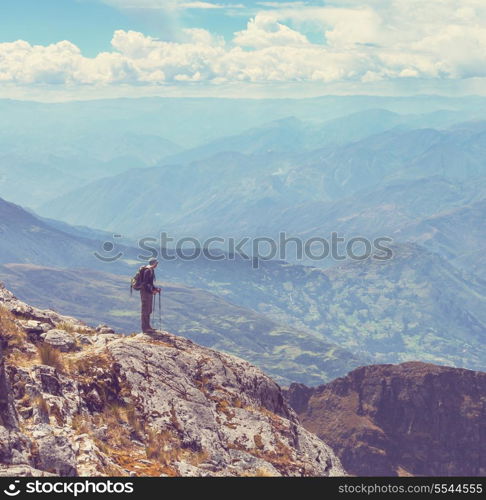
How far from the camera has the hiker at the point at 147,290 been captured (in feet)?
131

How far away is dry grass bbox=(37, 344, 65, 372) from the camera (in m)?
30.3

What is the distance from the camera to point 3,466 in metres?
21.7

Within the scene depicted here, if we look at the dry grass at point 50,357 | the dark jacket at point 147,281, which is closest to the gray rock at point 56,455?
the dry grass at point 50,357

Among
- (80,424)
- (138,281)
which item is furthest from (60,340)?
(80,424)

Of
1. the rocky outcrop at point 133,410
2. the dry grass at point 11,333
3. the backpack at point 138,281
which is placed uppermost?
the backpack at point 138,281

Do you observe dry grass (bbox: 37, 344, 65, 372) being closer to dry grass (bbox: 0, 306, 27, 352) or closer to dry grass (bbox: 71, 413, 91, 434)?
dry grass (bbox: 0, 306, 27, 352)

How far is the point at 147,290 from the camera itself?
40250 millimetres

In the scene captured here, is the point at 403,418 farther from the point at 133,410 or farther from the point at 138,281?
the point at 133,410

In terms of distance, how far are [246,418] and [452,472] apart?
5388 inches

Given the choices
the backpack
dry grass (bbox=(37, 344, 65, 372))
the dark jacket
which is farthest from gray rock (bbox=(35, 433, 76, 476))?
the dark jacket

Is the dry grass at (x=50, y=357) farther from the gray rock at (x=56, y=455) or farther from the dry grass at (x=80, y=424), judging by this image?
the gray rock at (x=56, y=455)

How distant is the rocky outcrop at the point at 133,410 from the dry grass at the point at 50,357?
6cm

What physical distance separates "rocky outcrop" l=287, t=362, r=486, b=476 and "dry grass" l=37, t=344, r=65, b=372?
131903 millimetres
